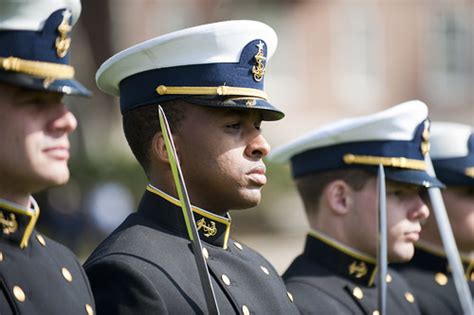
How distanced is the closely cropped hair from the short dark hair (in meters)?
1.43

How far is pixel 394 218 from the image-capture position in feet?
20.7

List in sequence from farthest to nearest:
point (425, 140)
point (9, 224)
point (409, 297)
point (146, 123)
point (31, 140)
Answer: point (409, 297)
point (425, 140)
point (146, 123)
point (9, 224)
point (31, 140)

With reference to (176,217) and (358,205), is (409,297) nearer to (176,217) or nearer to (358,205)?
(358,205)

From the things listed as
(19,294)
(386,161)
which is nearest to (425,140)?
(386,161)

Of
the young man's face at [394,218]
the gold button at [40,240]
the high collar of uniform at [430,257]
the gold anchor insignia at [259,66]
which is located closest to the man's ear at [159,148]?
the gold anchor insignia at [259,66]

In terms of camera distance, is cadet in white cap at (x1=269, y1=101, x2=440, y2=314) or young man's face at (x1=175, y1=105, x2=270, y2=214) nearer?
young man's face at (x1=175, y1=105, x2=270, y2=214)

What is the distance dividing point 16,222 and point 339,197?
88.0 inches

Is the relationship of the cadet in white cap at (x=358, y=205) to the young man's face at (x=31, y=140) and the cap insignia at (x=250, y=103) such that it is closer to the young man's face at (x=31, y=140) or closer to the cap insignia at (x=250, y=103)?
the cap insignia at (x=250, y=103)

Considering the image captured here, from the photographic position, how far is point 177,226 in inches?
207

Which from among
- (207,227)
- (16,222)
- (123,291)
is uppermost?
(16,222)

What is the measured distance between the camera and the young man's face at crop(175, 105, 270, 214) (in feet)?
17.0

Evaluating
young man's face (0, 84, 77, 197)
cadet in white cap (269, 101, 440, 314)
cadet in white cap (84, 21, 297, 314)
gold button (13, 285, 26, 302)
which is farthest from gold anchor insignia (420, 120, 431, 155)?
gold button (13, 285, 26, 302)

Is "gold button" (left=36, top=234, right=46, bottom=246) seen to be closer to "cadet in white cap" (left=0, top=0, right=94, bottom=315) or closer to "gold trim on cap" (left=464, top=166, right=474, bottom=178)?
"cadet in white cap" (left=0, top=0, right=94, bottom=315)

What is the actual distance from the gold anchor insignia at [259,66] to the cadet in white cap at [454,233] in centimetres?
230
